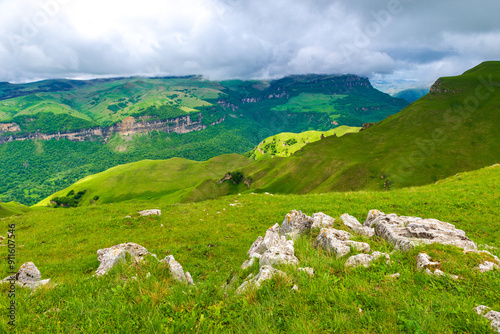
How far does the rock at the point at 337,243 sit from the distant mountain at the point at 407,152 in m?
81.4

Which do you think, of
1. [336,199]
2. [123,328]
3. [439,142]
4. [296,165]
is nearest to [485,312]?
[123,328]

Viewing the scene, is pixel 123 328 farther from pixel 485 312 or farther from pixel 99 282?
pixel 485 312

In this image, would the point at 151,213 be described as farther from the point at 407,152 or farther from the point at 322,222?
the point at 407,152

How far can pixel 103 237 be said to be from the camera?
20438 millimetres

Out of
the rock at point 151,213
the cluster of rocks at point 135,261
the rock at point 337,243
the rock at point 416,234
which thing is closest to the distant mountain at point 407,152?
the rock at point 416,234

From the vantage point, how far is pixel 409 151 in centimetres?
11025

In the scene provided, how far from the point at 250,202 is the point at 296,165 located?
105 meters

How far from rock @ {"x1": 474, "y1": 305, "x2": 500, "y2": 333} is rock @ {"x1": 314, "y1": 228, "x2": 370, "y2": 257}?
435 cm

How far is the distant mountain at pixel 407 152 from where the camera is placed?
92750mm

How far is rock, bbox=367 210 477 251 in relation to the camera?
9570mm

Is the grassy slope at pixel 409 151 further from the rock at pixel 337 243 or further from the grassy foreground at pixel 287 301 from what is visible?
the grassy foreground at pixel 287 301

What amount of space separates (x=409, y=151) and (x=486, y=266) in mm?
127115

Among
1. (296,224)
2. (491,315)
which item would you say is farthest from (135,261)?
(491,315)

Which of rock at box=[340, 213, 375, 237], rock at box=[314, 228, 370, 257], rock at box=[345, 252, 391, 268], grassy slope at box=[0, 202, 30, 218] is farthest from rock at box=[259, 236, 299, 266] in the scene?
grassy slope at box=[0, 202, 30, 218]
